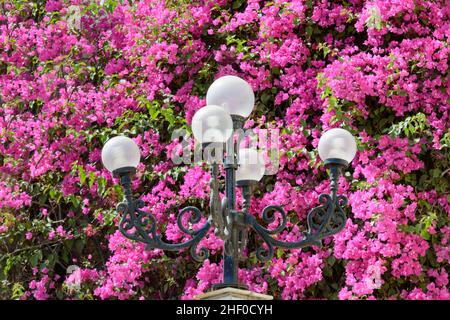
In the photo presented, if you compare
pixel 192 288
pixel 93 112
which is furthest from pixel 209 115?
pixel 93 112

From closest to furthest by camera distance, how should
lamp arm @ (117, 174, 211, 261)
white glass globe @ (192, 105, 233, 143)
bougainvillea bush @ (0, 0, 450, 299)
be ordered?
white glass globe @ (192, 105, 233, 143) → lamp arm @ (117, 174, 211, 261) → bougainvillea bush @ (0, 0, 450, 299)

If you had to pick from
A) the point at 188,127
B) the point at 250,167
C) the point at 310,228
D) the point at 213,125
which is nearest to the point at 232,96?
the point at 213,125

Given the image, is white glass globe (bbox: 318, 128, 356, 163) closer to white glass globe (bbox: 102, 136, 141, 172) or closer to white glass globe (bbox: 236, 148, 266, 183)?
white glass globe (bbox: 236, 148, 266, 183)

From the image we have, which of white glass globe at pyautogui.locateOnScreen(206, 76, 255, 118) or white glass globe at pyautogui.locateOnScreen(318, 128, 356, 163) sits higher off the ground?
white glass globe at pyautogui.locateOnScreen(206, 76, 255, 118)

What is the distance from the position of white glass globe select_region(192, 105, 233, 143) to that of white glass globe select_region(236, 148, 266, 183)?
0.64 meters

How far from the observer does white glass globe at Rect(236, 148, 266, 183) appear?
15.0 feet

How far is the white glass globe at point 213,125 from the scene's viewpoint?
3.87 meters

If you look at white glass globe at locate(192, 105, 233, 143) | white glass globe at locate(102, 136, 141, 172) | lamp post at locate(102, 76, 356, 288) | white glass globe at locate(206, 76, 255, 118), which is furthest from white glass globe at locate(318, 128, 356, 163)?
white glass globe at locate(102, 136, 141, 172)

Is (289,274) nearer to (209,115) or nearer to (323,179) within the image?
(323,179)

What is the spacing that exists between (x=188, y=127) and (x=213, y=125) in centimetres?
260

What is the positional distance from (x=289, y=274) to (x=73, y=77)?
8.31 feet

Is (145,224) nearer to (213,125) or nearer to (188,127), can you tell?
(213,125)

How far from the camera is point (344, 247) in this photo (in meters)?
5.64

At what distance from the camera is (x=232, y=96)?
13.8 feet
